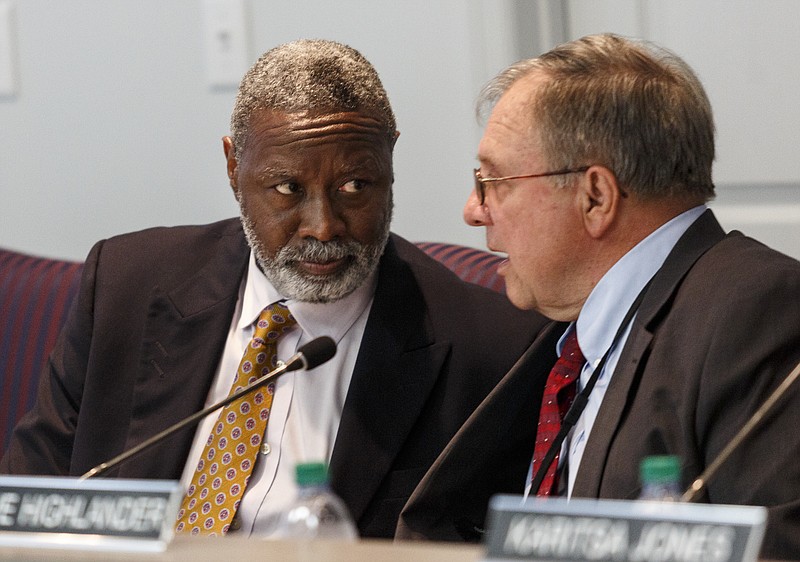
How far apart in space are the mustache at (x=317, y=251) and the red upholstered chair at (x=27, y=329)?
2.57 feet

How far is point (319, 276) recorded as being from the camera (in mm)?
2020

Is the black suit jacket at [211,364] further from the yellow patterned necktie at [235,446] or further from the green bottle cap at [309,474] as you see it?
the green bottle cap at [309,474]

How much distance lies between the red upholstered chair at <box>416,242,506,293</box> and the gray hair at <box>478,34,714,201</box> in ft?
1.86

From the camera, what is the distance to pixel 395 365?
2.04 m

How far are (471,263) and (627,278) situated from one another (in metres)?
0.66

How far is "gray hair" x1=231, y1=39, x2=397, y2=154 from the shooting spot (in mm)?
2020

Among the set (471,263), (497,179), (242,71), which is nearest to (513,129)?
(497,179)

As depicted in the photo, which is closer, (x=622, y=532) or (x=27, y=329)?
(x=622, y=532)

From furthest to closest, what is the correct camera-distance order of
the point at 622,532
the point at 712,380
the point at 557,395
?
the point at 557,395, the point at 712,380, the point at 622,532

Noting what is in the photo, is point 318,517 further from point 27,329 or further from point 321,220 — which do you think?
point 27,329

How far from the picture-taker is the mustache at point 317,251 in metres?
2.01

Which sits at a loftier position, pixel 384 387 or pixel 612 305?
pixel 612 305

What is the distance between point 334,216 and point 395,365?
10.4 inches

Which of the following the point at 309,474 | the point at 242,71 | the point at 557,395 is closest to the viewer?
the point at 309,474
